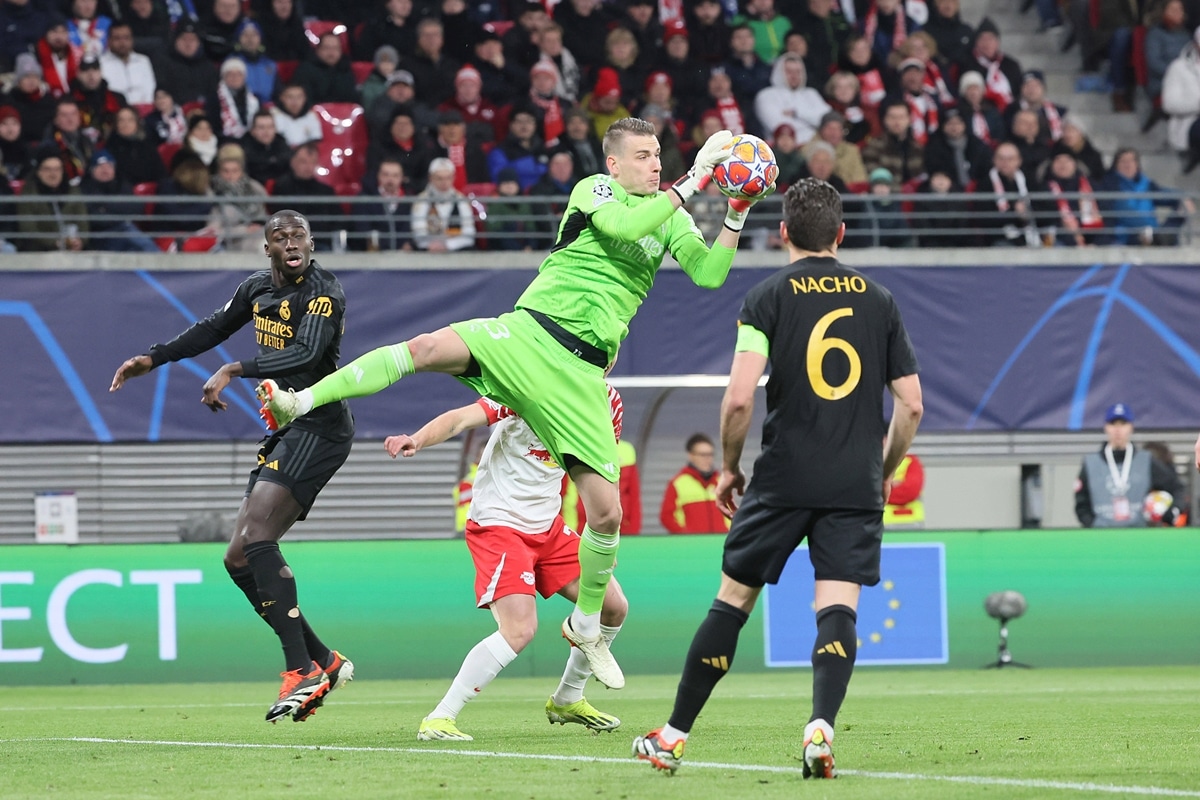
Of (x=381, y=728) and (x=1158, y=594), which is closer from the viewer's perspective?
(x=381, y=728)

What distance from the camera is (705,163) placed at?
6914 millimetres

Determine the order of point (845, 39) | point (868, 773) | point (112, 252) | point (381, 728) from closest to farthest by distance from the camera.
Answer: point (868, 773) → point (381, 728) → point (112, 252) → point (845, 39)

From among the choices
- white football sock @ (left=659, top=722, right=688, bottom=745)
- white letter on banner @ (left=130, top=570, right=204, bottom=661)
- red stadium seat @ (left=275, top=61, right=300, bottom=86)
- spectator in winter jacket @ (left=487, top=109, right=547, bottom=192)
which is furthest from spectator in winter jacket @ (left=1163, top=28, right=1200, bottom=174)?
white football sock @ (left=659, top=722, right=688, bottom=745)

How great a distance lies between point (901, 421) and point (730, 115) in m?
14.0

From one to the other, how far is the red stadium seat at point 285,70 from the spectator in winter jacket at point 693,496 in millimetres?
7506

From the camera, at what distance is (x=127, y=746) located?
24.3ft

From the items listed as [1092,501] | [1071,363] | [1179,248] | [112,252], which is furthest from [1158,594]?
[112,252]

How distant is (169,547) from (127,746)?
607 centimetres

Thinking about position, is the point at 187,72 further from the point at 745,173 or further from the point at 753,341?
the point at 753,341

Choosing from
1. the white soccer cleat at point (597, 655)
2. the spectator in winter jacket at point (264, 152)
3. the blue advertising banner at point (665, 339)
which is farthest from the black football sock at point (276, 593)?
the spectator in winter jacket at point (264, 152)

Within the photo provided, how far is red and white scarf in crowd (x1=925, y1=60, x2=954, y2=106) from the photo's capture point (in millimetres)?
20266

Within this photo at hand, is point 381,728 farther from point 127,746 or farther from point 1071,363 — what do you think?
point 1071,363

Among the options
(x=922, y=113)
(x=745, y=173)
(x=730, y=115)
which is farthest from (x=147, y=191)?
(x=745, y=173)

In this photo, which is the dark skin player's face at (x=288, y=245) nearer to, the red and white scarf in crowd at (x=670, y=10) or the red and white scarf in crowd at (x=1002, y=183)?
the red and white scarf in crowd at (x=1002, y=183)
